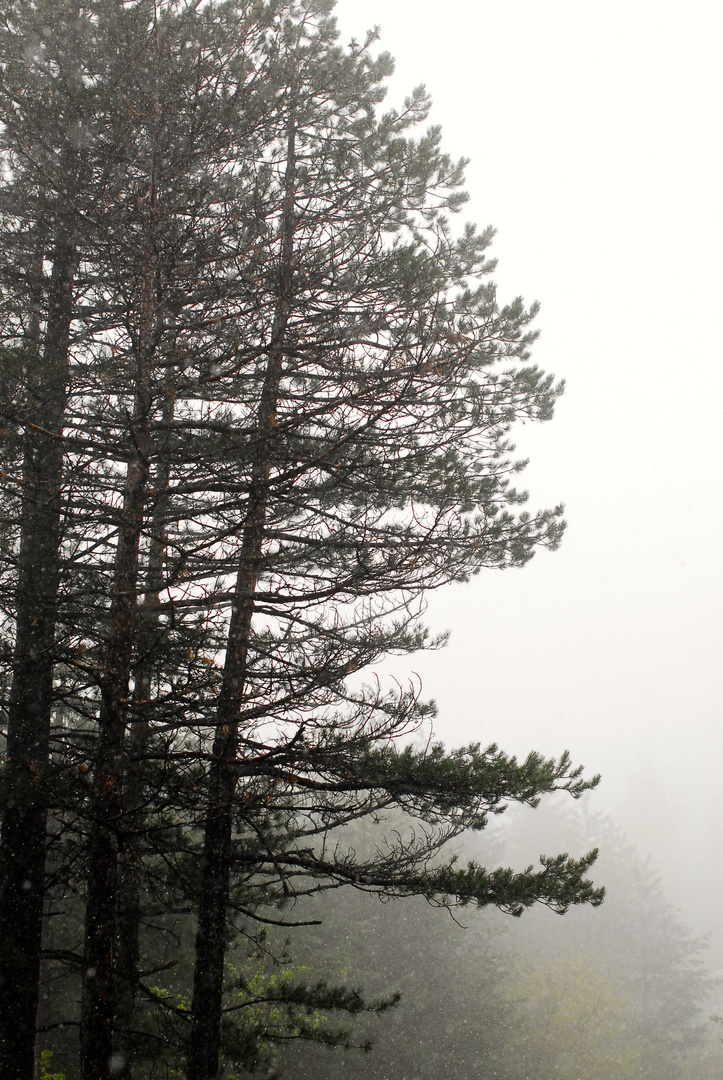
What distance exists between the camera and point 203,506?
582 centimetres

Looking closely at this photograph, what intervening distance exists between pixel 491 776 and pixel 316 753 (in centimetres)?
152

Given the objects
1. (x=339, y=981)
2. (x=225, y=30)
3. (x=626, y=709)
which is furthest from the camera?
(x=626, y=709)

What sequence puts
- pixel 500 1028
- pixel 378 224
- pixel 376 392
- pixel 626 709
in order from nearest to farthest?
pixel 376 392, pixel 378 224, pixel 500 1028, pixel 626 709

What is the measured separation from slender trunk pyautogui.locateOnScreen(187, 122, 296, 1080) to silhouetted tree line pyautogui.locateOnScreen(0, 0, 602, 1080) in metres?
0.03

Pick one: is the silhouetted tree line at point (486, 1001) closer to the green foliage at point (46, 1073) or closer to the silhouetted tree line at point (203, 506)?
the green foliage at point (46, 1073)

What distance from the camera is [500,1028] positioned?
60.1 ft

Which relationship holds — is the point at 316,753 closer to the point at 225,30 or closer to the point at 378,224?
the point at 378,224

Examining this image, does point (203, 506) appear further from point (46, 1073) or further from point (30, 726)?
point (46, 1073)

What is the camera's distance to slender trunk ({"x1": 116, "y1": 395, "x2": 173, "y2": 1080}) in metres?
4.69

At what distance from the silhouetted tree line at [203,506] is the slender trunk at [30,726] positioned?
3 centimetres

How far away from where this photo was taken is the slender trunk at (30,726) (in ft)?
16.6

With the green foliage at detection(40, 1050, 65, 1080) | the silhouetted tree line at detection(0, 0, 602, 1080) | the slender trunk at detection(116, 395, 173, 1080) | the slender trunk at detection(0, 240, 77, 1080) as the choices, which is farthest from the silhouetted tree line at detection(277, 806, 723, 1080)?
the slender trunk at detection(0, 240, 77, 1080)

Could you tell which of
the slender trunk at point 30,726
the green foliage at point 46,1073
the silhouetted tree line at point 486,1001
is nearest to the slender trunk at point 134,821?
the slender trunk at point 30,726

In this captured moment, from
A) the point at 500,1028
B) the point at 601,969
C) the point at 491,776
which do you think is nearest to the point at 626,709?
the point at 601,969
